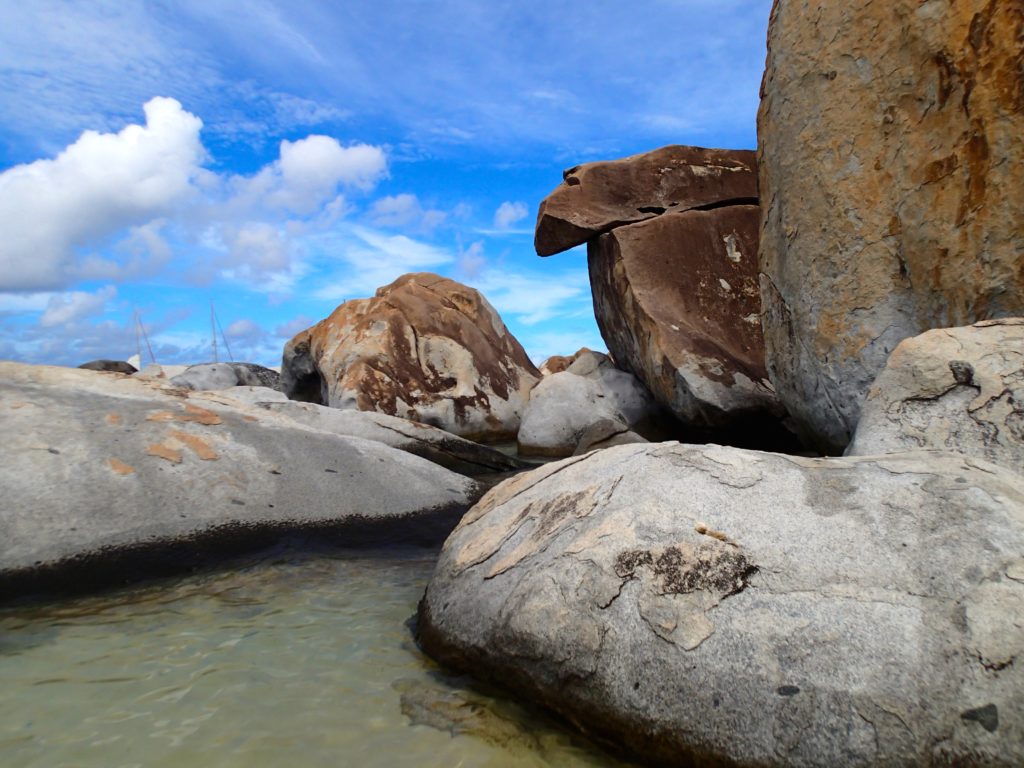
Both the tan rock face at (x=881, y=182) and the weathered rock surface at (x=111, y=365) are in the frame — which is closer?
the tan rock face at (x=881, y=182)

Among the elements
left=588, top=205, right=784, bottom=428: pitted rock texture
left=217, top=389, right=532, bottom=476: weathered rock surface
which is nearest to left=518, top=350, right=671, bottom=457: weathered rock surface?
left=588, top=205, right=784, bottom=428: pitted rock texture

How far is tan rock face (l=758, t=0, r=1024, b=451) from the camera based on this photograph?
4328mm

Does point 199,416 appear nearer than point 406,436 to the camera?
Yes

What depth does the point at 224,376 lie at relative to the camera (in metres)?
16.5

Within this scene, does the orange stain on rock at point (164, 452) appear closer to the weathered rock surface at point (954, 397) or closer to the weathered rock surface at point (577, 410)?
the weathered rock surface at point (954, 397)

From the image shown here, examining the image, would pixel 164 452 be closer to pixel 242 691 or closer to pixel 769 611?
pixel 242 691

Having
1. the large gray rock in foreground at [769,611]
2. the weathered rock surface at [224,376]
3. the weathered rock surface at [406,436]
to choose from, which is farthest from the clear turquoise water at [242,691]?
the weathered rock surface at [224,376]

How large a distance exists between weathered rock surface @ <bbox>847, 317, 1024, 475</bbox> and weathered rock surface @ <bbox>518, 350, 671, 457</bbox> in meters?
5.70

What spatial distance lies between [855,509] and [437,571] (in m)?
1.63

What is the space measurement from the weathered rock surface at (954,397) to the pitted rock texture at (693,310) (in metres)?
4.23

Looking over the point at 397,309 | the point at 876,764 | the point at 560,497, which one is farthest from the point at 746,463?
the point at 397,309

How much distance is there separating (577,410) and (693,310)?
6.56 ft

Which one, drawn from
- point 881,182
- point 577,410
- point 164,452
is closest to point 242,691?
point 164,452

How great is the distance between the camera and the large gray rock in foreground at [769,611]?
75.2 inches
